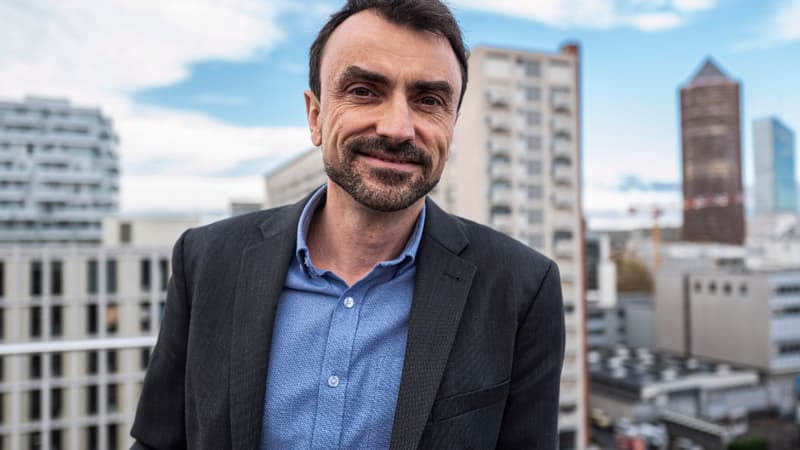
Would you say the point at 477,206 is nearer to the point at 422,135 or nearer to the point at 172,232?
the point at 172,232

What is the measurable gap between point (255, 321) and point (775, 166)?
187 m

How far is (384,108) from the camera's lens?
132 cm

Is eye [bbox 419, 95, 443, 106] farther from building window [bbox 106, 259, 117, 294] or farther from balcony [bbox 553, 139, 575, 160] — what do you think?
balcony [bbox 553, 139, 575, 160]

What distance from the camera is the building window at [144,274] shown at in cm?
2595

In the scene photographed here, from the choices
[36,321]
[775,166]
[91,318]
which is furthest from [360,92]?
[775,166]

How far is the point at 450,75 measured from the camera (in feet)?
4.48

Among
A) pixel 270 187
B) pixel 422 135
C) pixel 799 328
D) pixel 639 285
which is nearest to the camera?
pixel 422 135

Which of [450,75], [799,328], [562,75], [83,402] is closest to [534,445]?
[450,75]

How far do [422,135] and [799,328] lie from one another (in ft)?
141

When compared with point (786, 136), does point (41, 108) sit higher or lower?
lower

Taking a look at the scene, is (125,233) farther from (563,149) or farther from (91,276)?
(563,149)

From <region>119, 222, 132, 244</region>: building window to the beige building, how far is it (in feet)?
32.7

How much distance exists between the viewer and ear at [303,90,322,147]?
4.83 feet

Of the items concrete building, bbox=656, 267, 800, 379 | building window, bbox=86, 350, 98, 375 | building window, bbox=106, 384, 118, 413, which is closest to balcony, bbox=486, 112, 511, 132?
concrete building, bbox=656, 267, 800, 379
